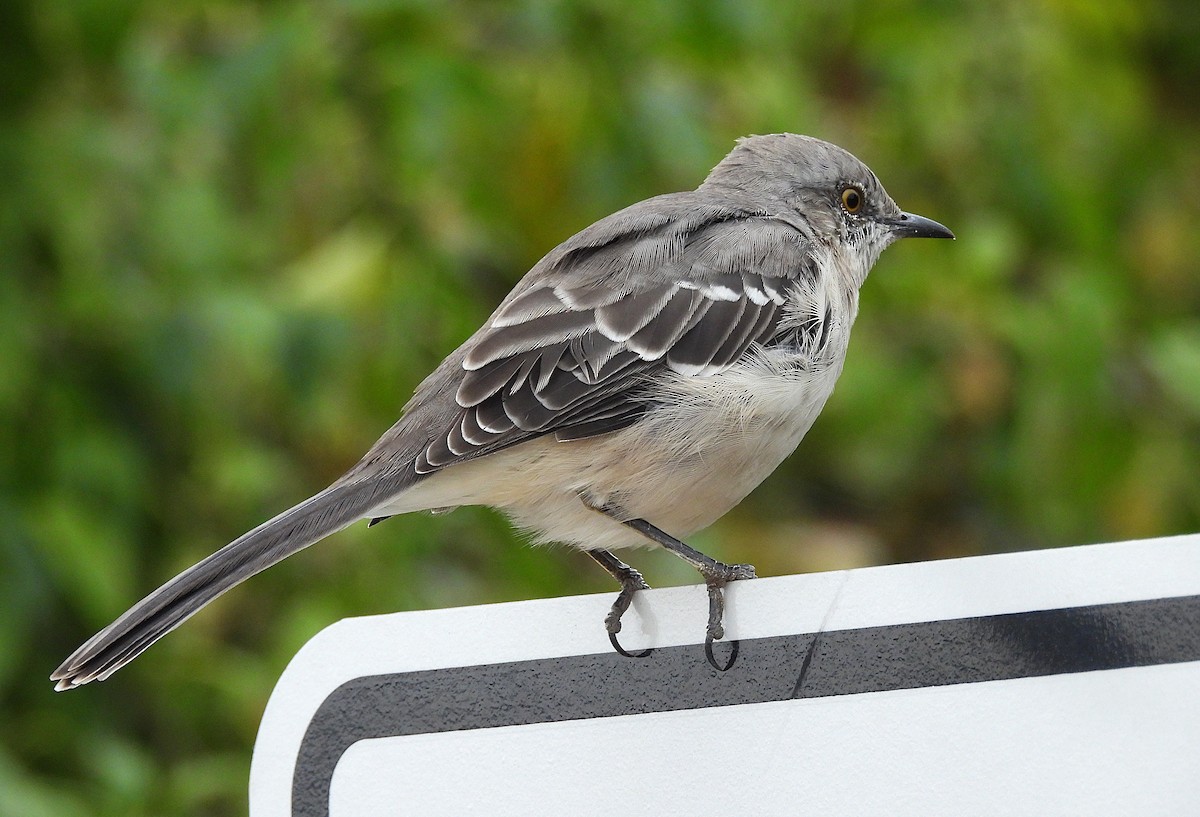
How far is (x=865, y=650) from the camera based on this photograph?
1425 mm

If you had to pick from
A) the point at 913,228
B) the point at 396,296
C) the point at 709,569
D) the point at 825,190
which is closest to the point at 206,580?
the point at 709,569

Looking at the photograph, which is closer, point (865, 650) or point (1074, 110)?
point (865, 650)

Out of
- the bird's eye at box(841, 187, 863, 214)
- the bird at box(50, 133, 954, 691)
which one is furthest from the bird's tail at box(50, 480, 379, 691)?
the bird's eye at box(841, 187, 863, 214)

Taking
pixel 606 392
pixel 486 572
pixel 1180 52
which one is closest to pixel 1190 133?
pixel 1180 52

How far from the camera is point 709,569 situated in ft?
6.35

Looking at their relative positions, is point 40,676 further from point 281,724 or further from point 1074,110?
point 1074,110

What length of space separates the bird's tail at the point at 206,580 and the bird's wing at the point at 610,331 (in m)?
0.17

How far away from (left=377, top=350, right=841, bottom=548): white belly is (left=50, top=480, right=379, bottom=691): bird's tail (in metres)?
0.15

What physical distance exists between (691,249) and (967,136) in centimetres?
177

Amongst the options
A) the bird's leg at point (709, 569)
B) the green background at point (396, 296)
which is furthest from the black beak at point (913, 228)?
the bird's leg at point (709, 569)

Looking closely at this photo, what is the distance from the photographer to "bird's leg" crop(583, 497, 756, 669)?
1.44 m

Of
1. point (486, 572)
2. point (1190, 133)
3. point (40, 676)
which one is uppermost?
point (40, 676)

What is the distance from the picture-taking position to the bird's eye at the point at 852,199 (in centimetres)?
278

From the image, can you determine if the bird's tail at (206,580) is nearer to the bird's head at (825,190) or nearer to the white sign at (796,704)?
the white sign at (796,704)
